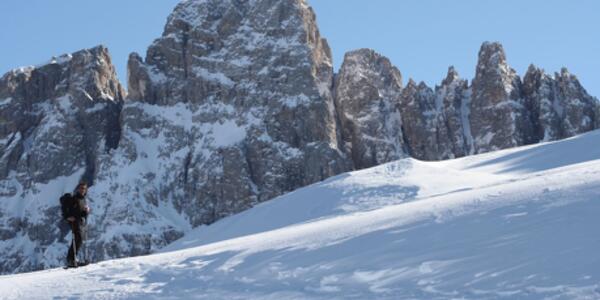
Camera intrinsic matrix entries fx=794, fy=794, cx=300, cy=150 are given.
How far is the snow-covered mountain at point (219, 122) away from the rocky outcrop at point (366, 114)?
22cm

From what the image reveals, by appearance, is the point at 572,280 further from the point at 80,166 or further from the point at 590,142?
the point at 80,166

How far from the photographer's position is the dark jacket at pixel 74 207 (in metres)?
18.9

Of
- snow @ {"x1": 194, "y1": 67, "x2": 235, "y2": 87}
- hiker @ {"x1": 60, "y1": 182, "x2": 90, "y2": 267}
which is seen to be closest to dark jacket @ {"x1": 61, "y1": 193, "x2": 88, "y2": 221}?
hiker @ {"x1": 60, "y1": 182, "x2": 90, "y2": 267}

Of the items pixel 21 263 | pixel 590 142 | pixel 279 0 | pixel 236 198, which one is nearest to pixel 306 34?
pixel 279 0

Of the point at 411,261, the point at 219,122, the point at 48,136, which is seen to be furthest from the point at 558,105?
the point at 411,261

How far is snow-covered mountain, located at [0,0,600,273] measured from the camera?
11794 cm

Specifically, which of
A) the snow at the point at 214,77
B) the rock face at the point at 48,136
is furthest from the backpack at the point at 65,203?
the snow at the point at 214,77

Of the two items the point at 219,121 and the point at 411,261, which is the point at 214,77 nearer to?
the point at 219,121

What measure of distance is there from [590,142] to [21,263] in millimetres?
97097

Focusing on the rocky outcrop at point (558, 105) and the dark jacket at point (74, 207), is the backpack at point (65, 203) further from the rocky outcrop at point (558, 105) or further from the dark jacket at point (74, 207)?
the rocky outcrop at point (558, 105)

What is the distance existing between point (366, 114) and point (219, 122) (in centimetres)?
2357

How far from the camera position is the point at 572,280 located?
1019cm

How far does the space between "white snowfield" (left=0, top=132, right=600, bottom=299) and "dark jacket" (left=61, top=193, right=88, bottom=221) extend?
2.25 meters

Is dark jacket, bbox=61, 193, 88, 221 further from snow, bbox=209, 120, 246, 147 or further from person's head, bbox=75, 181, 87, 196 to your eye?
Result: snow, bbox=209, 120, 246, 147
